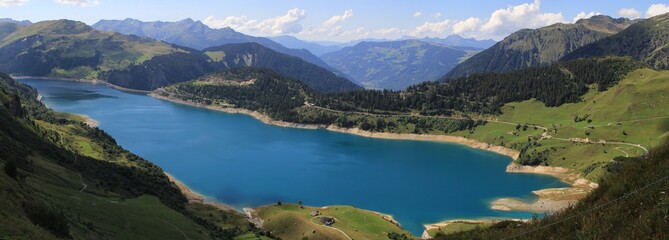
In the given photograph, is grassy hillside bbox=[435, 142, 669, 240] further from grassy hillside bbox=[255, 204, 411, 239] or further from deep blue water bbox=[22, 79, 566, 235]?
deep blue water bbox=[22, 79, 566, 235]

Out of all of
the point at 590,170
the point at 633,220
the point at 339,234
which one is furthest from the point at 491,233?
the point at 590,170

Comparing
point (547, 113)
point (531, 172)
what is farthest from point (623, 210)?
point (547, 113)

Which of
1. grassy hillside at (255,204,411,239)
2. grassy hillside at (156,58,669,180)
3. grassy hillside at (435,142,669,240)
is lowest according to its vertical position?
grassy hillside at (255,204,411,239)

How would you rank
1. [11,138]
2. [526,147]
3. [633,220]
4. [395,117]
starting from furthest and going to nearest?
1. [395,117]
2. [526,147]
3. [11,138]
4. [633,220]

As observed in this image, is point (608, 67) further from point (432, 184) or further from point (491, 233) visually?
point (491, 233)

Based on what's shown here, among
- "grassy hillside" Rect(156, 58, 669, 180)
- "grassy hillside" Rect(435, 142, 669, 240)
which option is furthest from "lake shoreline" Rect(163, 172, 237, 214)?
"grassy hillside" Rect(156, 58, 669, 180)

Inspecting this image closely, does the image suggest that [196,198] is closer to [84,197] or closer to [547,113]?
[84,197]

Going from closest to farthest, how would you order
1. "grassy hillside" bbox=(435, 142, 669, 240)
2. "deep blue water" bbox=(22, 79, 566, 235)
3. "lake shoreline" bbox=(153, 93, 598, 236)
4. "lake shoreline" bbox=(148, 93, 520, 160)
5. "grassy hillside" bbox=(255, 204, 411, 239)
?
1. "grassy hillside" bbox=(435, 142, 669, 240)
2. "grassy hillside" bbox=(255, 204, 411, 239)
3. "lake shoreline" bbox=(153, 93, 598, 236)
4. "deep blue water" bbox=(22, 79, 566, 235)
5. "lake shoreline" bbox=(148, 93, 520, 160)
